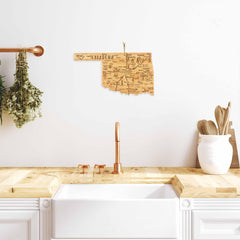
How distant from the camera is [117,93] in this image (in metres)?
1.86

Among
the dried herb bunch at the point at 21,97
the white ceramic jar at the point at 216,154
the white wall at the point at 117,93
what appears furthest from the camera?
the white wall at the point at 117,93

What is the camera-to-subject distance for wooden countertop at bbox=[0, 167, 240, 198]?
1330 millimetres

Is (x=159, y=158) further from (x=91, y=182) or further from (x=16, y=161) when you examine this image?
(x=16, y=161)

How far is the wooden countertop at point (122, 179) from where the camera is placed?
4.36 feet

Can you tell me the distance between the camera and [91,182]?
1.55 metres

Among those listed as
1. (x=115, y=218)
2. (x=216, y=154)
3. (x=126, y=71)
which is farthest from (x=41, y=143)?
(x=216, y=154)

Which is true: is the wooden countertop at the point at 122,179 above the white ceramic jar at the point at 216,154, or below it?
below

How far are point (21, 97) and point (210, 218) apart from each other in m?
1.17

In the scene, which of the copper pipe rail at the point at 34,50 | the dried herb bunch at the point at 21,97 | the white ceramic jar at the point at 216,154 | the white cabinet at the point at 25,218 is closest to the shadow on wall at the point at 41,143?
the dried herb bunch at the point at 21,97

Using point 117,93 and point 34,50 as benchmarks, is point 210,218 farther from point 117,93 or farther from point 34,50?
point 34,50

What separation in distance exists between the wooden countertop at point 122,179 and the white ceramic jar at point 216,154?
45 mm

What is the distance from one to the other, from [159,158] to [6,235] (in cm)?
95

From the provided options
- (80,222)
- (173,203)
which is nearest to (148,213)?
(173,203)

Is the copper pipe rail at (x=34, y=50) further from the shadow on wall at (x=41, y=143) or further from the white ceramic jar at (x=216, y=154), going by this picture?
the white ceramic jar at (x=216, y=154)
